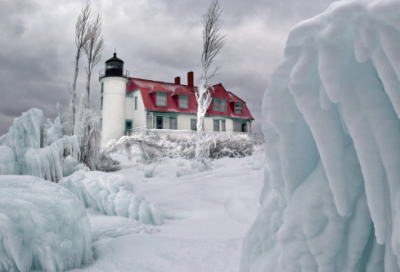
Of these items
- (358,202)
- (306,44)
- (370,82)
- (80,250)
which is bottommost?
(80,250)

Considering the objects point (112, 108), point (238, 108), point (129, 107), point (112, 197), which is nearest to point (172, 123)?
point (129, 107)

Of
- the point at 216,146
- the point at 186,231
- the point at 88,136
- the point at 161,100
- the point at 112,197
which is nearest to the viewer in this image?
the point at 186,231

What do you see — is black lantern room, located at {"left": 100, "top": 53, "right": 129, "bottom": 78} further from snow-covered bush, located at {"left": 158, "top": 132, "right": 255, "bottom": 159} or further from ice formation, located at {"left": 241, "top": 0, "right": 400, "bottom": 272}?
ice formation, located at {"left": 241, "top": 0, "right": 400, "bottom": 272}

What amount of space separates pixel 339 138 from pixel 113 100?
56.1ft

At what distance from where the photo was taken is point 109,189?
3947 mm

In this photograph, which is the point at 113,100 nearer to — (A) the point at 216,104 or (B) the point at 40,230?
(A) the point at 216,104

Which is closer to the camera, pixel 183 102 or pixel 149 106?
pixel 149 106

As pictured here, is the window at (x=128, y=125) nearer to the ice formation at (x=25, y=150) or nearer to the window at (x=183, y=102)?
the window at (x=183, y=102)

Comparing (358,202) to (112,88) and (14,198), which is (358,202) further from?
(112,88)

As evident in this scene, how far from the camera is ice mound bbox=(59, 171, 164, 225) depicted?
361cm

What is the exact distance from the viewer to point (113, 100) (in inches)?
671

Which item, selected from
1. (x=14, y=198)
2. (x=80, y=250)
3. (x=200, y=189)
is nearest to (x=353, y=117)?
(x=80, y=250)

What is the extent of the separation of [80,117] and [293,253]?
8.33 metres

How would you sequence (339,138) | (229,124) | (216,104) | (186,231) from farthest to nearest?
(229,124) < (216,104) < (186,231) < (339,138)
